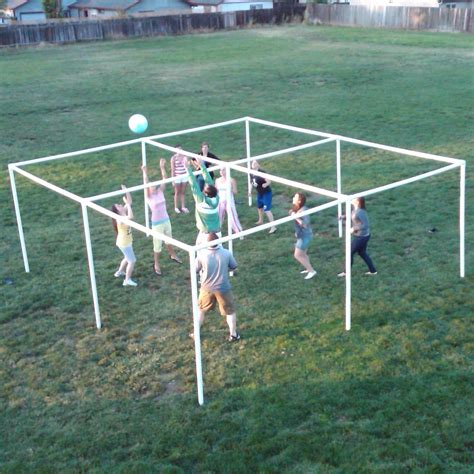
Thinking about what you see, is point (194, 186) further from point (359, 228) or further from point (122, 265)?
point (359, 228)

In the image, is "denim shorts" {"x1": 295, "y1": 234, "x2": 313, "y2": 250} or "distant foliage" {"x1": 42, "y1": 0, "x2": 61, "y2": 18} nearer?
"denim shorts" {"x1": 295, "y1": 234, "x2": 313, "y2": 250}

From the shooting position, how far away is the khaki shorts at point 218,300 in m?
9.05

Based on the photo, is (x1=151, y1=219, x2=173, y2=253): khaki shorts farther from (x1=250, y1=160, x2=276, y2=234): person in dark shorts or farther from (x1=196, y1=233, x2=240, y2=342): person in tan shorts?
(x1=196, y1=233, x2=240, y2=342): person in tan shorts

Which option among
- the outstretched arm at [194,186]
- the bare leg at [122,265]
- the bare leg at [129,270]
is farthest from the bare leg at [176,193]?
the outstretched arm at [194,186]

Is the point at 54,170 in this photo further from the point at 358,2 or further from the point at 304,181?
the point at 358,2

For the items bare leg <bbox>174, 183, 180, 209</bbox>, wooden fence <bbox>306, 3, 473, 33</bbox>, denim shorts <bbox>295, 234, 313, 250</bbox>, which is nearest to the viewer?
denim shorts <bbox>295, 234, 313, 250</bbox>

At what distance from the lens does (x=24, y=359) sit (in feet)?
30.9

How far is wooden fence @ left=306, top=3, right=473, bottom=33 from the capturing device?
142 ft

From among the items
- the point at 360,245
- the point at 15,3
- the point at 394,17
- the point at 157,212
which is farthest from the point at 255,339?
the point at 15,3

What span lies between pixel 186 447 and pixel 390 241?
6942mm

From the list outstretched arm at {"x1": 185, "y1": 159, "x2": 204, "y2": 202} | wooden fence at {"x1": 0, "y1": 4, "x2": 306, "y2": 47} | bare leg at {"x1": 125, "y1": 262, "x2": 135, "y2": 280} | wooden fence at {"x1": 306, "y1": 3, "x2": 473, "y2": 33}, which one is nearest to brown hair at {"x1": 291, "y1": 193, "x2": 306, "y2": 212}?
outstretched arm at {"x1": 185, "y1": 159, "x2": 204, "y2": 202}

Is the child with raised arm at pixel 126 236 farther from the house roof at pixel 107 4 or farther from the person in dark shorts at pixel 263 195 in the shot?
the house roof at pixel 107 4

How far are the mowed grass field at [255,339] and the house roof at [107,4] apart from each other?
46.9 meters

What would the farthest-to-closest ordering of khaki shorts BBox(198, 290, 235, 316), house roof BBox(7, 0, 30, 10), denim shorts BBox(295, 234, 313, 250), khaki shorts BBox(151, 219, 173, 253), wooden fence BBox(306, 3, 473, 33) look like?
house roof BBox(7, 0, 30, 10)
wooden fence BBox(306, 3, 473, 33)
khaki shorts BBox(151, 219, 173, 253)
denim shorts BBox(295, 234, 313, 250)
khaki shorts BBox(198, 290, 235, 316)
